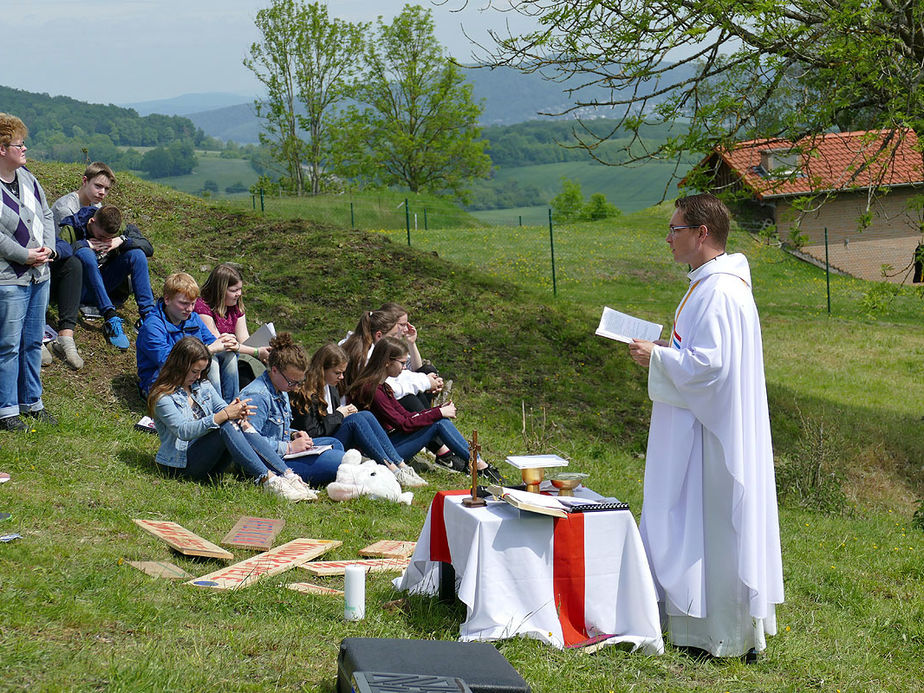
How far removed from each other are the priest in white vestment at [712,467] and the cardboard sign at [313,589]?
172cm

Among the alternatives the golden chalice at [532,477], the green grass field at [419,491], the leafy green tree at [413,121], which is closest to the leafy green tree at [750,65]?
the green grass field at [419,491]

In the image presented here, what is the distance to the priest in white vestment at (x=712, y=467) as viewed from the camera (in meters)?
4.86

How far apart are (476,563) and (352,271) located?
10500mm

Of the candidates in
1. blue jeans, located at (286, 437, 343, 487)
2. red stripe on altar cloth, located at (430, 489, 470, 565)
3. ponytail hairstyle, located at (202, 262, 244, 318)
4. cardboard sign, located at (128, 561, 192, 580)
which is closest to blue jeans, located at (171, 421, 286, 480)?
blue jeans, located at (286, 437, 343, 487)

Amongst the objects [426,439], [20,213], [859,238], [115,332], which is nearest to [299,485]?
[426,439]

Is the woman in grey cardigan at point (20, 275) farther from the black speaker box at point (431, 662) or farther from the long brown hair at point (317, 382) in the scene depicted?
the black speaker box at point (431, 662)

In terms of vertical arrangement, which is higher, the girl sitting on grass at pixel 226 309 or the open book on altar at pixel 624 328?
the open book on altar at pixel 624 328

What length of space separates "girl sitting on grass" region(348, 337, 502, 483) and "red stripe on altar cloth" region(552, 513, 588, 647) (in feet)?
12.0

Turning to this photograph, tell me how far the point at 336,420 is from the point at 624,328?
12.9 ft

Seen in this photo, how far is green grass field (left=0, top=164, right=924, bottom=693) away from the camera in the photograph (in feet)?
15.0

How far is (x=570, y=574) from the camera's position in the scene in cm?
491

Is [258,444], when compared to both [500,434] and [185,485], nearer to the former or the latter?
[185,485]

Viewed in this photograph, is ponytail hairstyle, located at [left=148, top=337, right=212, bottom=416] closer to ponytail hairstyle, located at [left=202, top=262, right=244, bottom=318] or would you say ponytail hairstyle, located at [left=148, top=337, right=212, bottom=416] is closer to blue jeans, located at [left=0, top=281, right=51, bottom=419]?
blue jeans, located at [left=0, top=281, right=51, bottom=419]

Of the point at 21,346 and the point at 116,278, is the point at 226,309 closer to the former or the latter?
the point at 116,278
